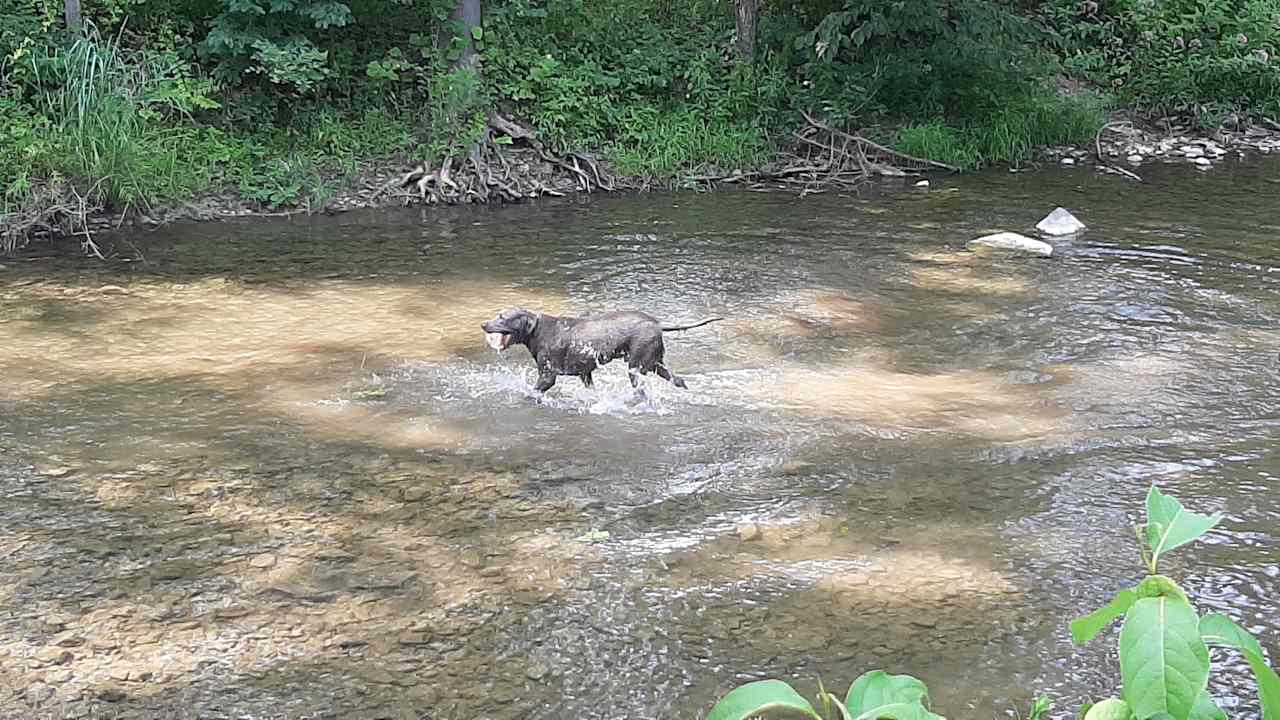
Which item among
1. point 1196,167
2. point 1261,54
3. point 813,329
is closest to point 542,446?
point 813,329

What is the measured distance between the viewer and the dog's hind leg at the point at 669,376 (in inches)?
280

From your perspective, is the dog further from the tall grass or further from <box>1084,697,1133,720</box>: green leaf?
the tall grass

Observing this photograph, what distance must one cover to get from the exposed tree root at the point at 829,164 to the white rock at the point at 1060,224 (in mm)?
3101

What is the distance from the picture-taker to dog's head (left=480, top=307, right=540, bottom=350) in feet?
22.6

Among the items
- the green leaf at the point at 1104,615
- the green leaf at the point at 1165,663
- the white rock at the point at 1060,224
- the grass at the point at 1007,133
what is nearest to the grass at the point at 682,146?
the grass at the point at 1007,133

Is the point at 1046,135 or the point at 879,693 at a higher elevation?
the point at 879,693

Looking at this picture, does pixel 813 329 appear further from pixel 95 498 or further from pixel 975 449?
pixel 95 498

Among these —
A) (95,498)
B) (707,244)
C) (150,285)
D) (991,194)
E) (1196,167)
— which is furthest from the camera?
(1196,167)

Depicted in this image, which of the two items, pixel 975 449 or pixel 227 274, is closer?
pixel 975 449

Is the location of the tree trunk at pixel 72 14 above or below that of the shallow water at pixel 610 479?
above

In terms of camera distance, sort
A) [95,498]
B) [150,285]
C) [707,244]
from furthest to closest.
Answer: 1. [707,244]
2. [150,285]
3. [95,498]

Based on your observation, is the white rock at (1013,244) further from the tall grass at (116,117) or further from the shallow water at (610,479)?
the tall grass at (116,117)

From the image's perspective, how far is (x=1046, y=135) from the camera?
16.5 meters

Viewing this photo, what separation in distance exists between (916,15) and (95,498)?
12384 mm
